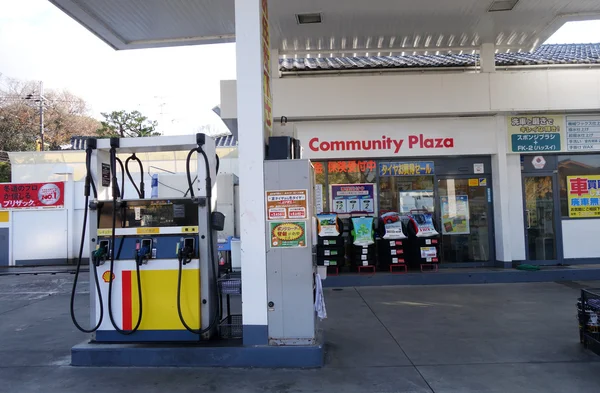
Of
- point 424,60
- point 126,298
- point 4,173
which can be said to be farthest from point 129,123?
point 126,298

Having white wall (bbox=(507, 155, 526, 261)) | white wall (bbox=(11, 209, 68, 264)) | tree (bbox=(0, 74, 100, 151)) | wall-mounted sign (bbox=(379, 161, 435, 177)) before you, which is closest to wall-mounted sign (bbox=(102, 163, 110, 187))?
wall-mounted sign (bbox=(379, 161, 435, 177))

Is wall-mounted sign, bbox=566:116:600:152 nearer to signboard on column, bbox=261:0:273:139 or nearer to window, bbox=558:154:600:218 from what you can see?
window, bbox=558:154:600:218

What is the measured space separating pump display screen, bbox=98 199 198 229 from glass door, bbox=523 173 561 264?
26.5ft

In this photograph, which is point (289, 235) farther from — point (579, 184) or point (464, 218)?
point (579, 184)

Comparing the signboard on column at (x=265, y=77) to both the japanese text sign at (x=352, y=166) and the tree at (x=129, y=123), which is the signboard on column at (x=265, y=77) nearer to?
the japanese text sign at (x=352, y=166)

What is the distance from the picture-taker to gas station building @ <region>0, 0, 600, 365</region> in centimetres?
941

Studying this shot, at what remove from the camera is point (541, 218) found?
10.0m

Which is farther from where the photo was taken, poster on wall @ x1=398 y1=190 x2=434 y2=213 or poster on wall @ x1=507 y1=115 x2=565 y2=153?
poster on wall @ x1=398 y1=190 x2=434 y2=213

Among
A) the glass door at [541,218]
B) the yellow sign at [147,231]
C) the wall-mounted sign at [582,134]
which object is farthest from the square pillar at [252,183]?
the wall-mounted sign at [582,134]

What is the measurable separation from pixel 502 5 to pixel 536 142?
3.21 metres

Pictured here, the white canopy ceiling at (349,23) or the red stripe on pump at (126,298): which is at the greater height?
the white canopy ceiling at (349,23)

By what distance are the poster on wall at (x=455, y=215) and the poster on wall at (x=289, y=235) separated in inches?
242

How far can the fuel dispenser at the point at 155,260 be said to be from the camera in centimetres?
477

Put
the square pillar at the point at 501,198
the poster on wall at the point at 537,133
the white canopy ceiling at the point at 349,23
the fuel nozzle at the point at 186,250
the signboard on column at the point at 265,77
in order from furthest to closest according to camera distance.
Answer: the poster on wall at the point at 537,133 → the square pillar at the point at 501,198 → the white canopy ceiling at the point at 349,23 → the signboard on column at the point at 265,77 → the fuel nozzle at the point at 186,250
